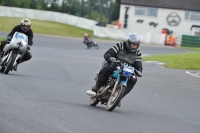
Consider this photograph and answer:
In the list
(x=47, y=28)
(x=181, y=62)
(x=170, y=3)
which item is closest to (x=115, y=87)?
(x=181, y=62)

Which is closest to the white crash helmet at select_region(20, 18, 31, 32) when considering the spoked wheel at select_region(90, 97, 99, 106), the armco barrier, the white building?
the spoked wheel at select_region(90, 97, 99, 106)

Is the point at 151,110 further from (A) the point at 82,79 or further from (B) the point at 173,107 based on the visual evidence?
(A) the point at 82,79

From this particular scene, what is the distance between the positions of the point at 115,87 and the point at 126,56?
698 millimetres

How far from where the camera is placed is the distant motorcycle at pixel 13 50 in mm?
17094

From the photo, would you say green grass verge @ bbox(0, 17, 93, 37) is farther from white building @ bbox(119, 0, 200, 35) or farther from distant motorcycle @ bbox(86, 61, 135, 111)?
distant motorcycle @ bbox(86, 61, 135, 111)

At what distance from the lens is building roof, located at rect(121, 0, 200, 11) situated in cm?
7119

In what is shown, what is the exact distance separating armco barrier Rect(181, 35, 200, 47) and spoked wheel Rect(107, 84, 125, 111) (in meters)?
46.8

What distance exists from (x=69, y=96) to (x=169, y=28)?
57.7m

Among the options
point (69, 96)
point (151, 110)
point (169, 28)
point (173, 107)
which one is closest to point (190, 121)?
point (151, 110)

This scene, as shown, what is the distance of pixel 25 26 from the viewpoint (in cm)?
1731

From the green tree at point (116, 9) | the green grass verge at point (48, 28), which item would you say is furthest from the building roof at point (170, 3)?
the green grass verge at point (48, 28)

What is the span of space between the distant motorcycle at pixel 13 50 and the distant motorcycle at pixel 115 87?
5.54 m

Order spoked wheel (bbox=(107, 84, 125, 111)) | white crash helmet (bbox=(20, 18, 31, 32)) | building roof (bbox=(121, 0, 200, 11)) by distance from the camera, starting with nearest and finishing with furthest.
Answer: spoked wheel (bbox=(107, 84, 125, 111))
white crash helmet (bbox=(20, 18, 31, 32))
building roof (bbox=(121, 0, 200, 11))

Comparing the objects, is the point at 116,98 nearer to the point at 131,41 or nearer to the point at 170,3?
the point at 131,41
